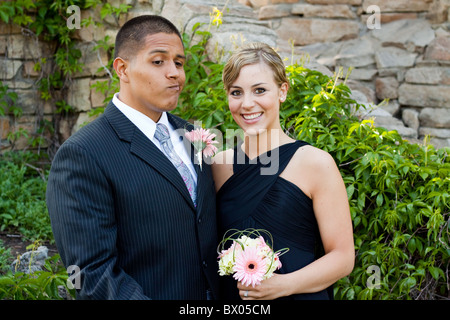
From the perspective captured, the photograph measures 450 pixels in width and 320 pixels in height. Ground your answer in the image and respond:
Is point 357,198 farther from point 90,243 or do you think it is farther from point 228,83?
point 90,243

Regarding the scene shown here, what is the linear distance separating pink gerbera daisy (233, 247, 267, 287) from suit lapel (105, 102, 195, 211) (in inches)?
12.2

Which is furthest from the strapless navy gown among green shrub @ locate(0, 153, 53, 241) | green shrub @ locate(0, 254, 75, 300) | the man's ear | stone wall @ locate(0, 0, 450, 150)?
stone wall @ locate(0, 0, 450, 150)

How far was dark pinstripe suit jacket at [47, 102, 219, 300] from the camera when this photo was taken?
177 cm

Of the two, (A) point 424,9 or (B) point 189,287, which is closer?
(B) point 189,287

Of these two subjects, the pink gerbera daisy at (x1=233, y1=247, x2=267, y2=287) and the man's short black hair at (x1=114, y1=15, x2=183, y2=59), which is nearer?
the pink gerbera daisy at (x1=233, y1=247, x2=267, y2=287)

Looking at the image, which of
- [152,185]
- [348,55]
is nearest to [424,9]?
[348,55]

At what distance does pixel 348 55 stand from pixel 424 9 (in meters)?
1.04

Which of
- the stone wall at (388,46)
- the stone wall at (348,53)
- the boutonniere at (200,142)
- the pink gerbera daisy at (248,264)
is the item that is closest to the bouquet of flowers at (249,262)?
the pink gerbera daisy at (248,264)

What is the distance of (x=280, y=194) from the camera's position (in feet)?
Result: 7.27

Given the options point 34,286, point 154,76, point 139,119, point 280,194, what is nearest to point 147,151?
point 139,119

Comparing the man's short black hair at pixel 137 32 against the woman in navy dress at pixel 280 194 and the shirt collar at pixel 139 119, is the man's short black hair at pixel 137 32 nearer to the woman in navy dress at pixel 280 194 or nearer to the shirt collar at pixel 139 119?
the shirt collar at pixel 139 119

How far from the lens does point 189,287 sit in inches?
79.0

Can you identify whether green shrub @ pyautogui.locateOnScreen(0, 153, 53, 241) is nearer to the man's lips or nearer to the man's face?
the man's face

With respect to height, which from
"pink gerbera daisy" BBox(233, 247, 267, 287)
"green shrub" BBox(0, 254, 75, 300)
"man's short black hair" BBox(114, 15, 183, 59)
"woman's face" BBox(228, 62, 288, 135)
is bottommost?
"green shrub" BBox(0, 254, 75, 300)
